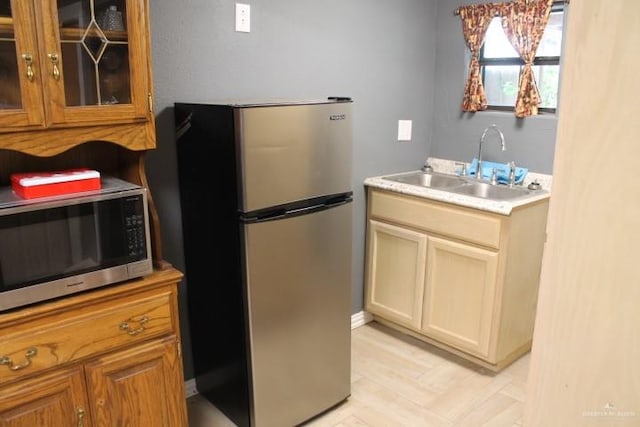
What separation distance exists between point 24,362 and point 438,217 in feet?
6.59

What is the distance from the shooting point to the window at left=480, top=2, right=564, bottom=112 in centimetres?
284

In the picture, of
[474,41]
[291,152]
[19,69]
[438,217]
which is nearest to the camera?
[19,69]


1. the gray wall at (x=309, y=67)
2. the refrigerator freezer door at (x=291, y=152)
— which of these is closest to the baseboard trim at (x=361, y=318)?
the gray wall at (x=309, y=67)

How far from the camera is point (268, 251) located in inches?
79.5

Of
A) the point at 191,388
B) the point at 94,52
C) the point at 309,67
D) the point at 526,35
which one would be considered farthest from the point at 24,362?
the point at 526,35

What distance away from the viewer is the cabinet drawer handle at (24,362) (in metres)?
1.47

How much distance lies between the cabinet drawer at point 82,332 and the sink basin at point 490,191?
6.04ft

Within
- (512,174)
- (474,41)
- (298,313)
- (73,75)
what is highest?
(474,41)

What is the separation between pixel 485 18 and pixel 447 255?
1433mm

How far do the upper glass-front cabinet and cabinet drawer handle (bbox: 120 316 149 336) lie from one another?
67 cm

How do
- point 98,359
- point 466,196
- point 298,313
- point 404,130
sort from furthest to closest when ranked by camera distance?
point 404,130 < point 466,196 < point 298,313 < point 98,359

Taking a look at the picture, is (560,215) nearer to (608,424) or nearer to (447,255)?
(608,424)

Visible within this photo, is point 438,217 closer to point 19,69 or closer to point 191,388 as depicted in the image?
point 191,388

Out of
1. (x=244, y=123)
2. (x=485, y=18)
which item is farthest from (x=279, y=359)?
(x=485, y=18)
